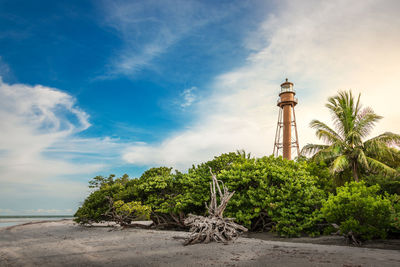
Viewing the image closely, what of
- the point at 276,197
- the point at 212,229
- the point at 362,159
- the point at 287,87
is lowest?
the point at 212,229

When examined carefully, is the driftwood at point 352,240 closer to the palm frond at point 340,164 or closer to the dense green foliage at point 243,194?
the dense green foliage at point 243,194

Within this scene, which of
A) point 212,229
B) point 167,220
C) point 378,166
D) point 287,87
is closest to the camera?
point 212,229

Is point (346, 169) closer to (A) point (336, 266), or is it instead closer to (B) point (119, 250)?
(A) point (336, 266)

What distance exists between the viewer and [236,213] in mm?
11188

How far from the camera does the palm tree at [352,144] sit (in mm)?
16562

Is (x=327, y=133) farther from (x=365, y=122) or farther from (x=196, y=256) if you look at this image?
(x=196, y=256)

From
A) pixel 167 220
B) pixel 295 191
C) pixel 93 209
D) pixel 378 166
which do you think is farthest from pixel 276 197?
pixel 93 209

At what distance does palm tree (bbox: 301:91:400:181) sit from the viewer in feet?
54.3

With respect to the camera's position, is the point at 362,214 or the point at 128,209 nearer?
the point at 362,214

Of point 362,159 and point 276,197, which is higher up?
point 362,159

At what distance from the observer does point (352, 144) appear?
17.7 m

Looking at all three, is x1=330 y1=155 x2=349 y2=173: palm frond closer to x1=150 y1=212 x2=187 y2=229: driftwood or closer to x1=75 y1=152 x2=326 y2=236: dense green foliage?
x1=75 y1=152 x2=326 y2=236: dense green foliage

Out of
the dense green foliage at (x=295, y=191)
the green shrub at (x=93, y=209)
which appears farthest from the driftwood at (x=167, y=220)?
the green shrub at (x=93, y=209)

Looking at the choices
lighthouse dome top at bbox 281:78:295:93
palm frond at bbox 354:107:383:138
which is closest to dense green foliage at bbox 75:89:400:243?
palm frond at bbox 354:107:383:138
